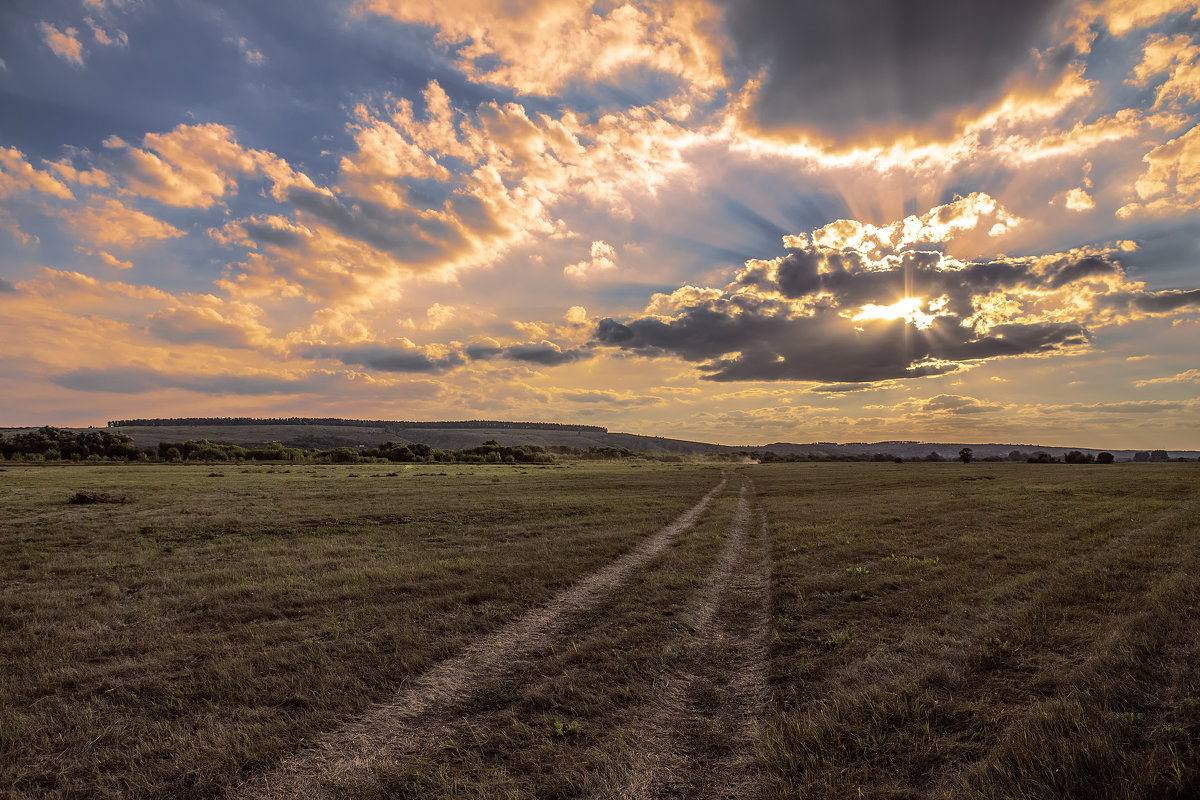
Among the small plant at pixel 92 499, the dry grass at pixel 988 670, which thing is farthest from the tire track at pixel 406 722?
the small plant at pixel 92 499

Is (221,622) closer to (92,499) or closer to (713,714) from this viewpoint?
(713,714)

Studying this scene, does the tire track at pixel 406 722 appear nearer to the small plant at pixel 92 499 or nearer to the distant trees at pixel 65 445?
the small plant at pixel 92 499

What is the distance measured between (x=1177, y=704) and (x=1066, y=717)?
1865 mm

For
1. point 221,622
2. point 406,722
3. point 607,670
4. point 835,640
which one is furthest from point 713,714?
point 221,622

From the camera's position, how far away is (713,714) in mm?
7730

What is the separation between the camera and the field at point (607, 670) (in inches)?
241

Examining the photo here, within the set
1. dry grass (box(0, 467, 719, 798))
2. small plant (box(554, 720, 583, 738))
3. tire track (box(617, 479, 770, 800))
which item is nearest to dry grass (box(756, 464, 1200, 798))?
tire track (box(617, 479, 770, 800))

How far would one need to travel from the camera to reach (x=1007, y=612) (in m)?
11.2

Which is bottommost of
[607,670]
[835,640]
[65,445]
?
[65,445]

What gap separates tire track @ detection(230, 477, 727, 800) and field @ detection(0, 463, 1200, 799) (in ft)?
0.16

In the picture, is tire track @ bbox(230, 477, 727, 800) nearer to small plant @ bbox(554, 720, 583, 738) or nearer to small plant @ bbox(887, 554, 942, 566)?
small plant @ bbox(554, 720, 583, 738)

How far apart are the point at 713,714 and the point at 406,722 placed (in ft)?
15.8

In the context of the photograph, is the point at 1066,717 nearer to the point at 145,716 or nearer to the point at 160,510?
the point at 145,716

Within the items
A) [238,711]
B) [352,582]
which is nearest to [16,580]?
[352,582]
